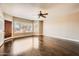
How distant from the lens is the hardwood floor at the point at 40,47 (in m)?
2.60

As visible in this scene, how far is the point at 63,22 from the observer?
9.10ft

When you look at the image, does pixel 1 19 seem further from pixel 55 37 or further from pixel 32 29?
pixel 55 37

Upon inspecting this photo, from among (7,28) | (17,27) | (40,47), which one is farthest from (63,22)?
(7,28)

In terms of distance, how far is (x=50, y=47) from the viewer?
268 cm

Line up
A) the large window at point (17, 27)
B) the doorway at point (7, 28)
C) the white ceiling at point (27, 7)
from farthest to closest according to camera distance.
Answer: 1. the large window at point (17, 27)
2. the doorway at point (7, 28)
3. the white ceiling at point (27, 7)

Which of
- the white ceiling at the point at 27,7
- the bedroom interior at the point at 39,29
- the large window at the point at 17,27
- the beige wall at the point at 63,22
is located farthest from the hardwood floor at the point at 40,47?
the white ceiling at the point at 27,7

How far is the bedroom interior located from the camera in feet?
8.50

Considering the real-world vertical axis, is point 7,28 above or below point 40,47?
above

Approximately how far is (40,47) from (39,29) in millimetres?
466

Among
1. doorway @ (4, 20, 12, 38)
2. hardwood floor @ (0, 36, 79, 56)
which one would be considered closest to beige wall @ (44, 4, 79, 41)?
hardwood floor @ (0, 36, 79, 56)

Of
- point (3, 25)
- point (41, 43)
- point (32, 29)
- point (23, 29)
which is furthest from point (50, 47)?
point (3, 25)

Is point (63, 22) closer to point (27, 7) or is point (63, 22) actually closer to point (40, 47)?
point (40, 47)

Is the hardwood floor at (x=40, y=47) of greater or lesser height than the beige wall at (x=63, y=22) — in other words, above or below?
below

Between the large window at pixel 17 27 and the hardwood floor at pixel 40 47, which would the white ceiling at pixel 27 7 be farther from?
the hardwood floor at pixel 40 47
